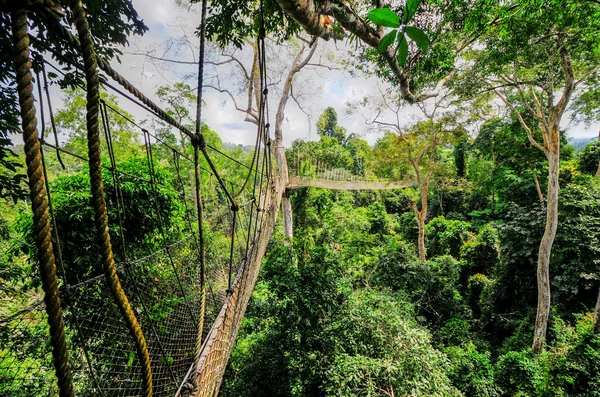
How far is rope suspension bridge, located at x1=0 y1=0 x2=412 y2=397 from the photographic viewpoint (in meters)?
0.32

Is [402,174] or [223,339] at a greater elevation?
[402,174]

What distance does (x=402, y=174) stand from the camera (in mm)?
7738

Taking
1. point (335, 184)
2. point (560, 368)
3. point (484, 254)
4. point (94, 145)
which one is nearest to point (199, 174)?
point (94, 145)

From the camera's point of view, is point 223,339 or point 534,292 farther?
point 534,292

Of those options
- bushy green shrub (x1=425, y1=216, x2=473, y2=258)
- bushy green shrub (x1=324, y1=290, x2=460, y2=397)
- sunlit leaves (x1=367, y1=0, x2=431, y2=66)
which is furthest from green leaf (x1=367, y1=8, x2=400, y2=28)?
bushy green shrub (x1=425, y1=216, x2=473, y2=258)

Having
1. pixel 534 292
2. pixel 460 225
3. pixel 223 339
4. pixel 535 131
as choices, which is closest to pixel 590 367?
pixel 534 292

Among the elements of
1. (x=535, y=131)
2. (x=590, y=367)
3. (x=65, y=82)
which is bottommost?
(x=590, y=367)

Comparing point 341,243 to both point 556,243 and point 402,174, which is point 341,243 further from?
point 556,243

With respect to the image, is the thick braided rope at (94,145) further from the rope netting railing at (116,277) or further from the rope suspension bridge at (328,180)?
the rope suspension bridge at (328,180)

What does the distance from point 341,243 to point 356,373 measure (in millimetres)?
4299

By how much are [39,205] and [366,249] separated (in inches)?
256

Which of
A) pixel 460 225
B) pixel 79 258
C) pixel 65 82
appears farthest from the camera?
pixel 460 225

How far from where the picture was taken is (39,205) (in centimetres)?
30

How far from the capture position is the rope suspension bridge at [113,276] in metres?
0.32
